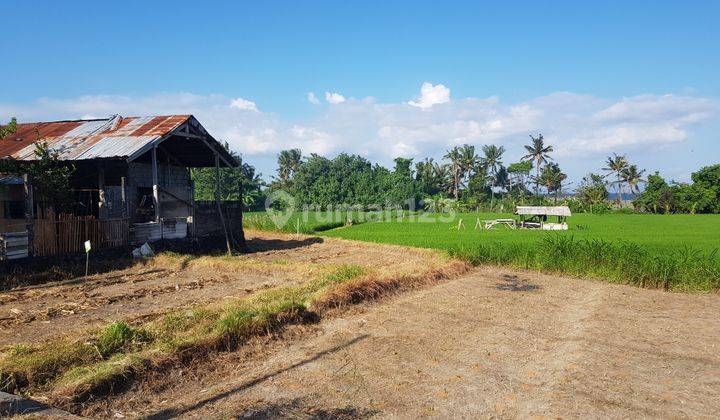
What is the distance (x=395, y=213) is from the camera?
43906 millimetres

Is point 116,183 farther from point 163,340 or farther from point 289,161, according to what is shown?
point 289,161

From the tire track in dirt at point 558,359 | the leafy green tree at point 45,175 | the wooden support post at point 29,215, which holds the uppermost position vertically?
the leafy green tree at point 45,175

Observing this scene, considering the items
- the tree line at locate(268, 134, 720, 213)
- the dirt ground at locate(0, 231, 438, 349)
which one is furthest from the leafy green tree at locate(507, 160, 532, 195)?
the dirt ground at locate(0, 231, 438, 349)

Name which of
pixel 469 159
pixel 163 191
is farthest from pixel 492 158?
pixel 163 191

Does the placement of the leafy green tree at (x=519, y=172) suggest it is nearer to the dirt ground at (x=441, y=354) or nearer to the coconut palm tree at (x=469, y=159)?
the coconut palm tree at (x=469, y=159)

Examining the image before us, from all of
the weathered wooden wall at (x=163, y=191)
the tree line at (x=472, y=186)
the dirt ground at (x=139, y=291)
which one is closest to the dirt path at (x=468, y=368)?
the dirt ground at (x=139, y=291)

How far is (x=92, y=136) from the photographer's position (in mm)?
15875

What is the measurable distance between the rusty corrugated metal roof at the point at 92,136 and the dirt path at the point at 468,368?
31.7 ft

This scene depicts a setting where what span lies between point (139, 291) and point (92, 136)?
773 cm

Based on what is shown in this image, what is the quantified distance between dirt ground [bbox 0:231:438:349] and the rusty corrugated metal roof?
11.9ft

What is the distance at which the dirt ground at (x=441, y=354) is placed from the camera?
16.8 feet

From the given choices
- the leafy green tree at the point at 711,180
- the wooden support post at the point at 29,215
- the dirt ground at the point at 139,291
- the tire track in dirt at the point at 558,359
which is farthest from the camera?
the leafy green tree at the point at 711,180

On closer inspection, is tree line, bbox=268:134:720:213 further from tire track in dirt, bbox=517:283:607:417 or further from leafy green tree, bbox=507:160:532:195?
tire track in dirt, bbox=517:283:607:417

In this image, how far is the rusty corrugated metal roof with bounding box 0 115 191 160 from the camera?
1463cm
